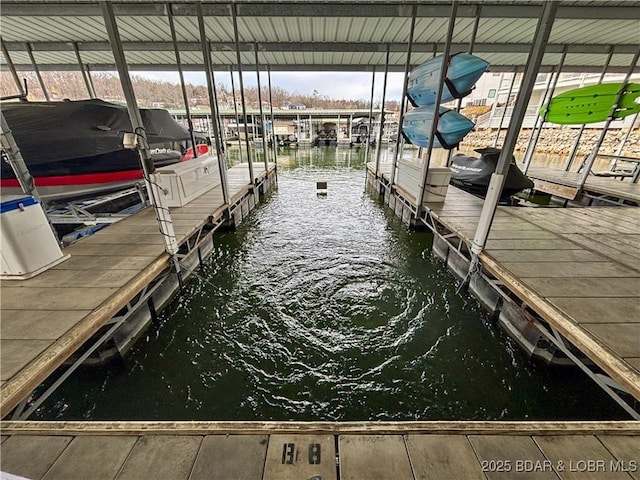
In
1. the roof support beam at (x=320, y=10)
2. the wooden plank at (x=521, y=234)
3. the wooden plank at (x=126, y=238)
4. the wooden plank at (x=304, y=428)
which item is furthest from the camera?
the roof support beam at (x=320, y=10)

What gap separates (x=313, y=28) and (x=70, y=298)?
6.19 m

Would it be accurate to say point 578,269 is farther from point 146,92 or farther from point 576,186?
point 146,92

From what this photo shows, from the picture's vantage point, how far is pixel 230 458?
1127 millimetres

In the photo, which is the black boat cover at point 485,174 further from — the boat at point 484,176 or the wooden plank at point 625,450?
the wooden plank at point 625,450

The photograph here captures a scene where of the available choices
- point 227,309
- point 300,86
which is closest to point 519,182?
point 227,309

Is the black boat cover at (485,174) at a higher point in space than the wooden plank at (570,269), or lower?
higher

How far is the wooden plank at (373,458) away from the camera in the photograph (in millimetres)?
1075

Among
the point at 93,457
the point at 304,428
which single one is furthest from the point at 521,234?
the point at 93,457

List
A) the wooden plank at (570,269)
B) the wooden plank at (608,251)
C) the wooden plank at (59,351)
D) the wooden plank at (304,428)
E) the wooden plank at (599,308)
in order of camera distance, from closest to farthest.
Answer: the wooden plank at (304,428) < the wooden plank at (59,351) < the wooden plank at (599,308) < the wooden plank at (570,269) < the wooden plank at (608,251)

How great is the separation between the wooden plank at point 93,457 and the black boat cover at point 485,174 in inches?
252

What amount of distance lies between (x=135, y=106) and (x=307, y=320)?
2.60 metres

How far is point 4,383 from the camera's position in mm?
1403

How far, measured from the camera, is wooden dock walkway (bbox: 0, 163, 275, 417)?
154 cm

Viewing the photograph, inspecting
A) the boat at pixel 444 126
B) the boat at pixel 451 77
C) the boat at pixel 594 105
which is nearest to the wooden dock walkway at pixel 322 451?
the boat at pixel 444 126
